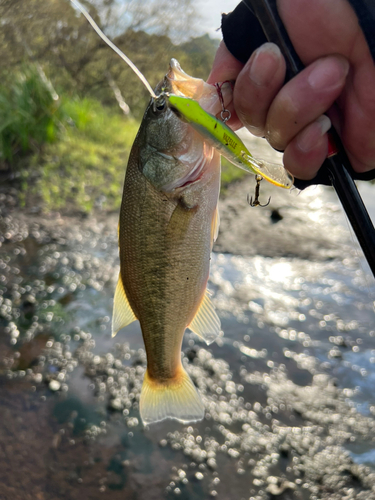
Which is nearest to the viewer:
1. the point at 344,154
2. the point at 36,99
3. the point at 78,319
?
the point at 344,154

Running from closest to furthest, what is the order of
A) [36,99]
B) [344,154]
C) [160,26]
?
[344,154]
[36,99]
[160,26]

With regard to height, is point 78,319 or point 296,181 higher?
point 296,181

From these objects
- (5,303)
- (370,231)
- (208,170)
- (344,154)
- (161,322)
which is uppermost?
(208,170)

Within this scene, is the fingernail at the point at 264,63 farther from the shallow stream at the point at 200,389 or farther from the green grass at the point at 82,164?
the green grass at the point at 82,164

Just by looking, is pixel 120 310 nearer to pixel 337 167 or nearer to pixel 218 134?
pixel 218 134

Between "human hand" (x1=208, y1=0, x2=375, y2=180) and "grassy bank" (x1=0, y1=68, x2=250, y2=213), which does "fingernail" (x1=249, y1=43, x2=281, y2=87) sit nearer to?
"human hand" (x1=208, y1=0, x2=375, y2=180)

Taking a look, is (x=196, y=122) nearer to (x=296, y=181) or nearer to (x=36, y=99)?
(x=296, y=181)

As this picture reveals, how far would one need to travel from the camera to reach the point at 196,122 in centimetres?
138

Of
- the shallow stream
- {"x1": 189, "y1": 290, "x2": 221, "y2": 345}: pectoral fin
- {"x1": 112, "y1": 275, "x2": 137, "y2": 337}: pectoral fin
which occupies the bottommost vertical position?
the shallow stream

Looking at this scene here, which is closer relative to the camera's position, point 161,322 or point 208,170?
point 208,170

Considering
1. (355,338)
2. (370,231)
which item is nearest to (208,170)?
(370,231)

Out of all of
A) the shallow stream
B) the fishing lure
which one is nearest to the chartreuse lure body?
the fishing lure

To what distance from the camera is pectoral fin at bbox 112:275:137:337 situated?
6.25 ft

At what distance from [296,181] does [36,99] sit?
8458 mm
